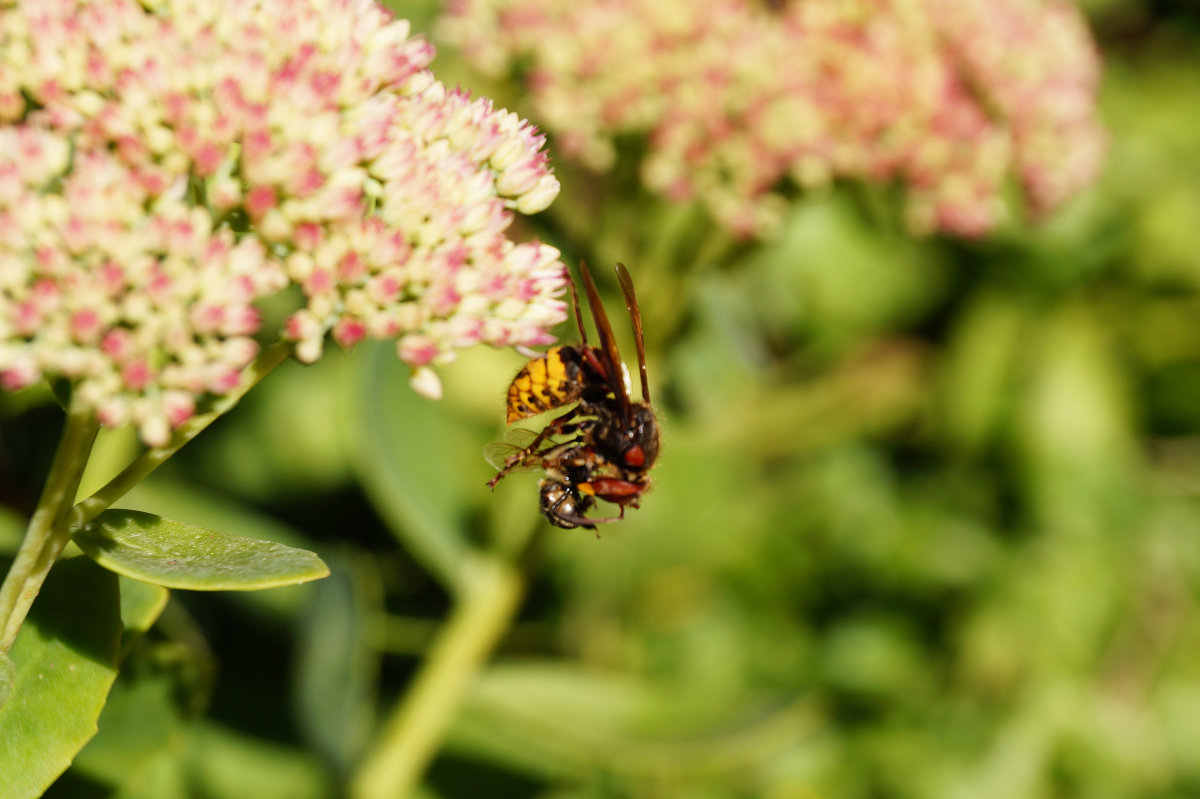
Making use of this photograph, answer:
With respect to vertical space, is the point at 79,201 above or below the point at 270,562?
above

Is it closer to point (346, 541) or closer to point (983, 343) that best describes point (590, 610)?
point (346, 541)

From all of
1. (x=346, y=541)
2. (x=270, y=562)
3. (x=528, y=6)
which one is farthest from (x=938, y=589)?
(x=270, y=562)

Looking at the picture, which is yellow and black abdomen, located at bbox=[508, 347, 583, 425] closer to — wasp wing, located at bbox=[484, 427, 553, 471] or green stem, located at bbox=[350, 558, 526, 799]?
wasp wing, located at bbox=[484, 427, 553, 471]

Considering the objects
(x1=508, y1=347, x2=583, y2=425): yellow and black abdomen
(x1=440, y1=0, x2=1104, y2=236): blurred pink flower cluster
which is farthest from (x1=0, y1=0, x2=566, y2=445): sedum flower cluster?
(x1=440, y1=0, x2=1104, y2=236): blurred pink flower cluster

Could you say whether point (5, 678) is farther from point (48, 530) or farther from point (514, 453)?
point (514, 453)

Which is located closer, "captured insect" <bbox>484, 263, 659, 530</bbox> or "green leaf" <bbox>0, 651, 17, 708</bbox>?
"green leaf" <bbox>0, 651, 17, 708</bbox>

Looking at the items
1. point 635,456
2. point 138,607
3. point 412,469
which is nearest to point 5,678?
point 138,607
